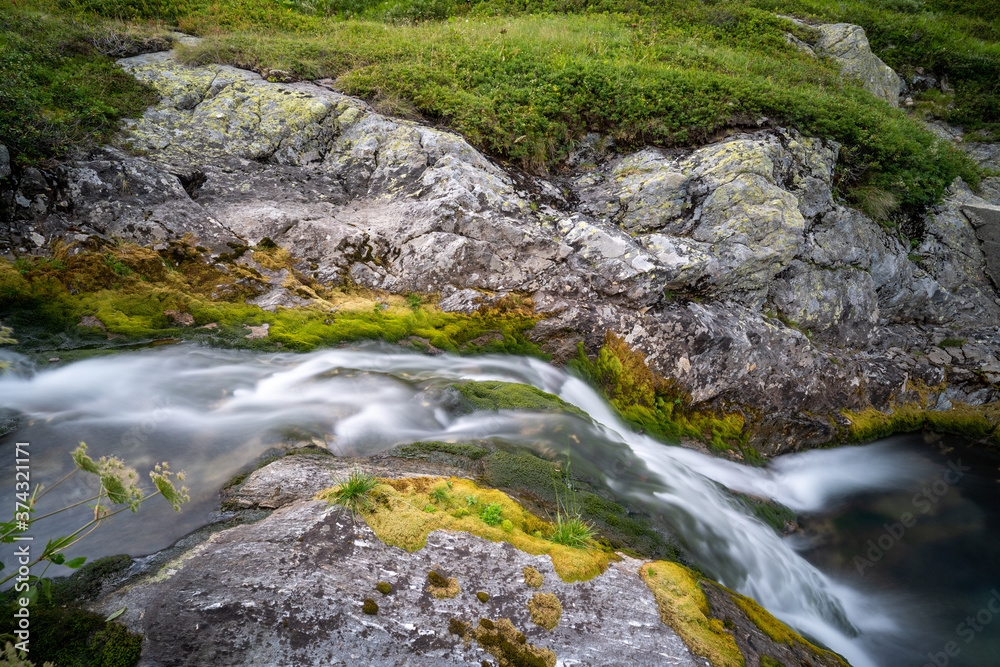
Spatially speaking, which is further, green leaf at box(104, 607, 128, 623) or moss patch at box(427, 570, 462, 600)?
moss patch at box(427, 570, 462, 600)

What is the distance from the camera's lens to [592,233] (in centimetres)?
972

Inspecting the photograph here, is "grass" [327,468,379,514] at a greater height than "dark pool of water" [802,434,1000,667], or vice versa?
"grass" [327,468,379,514]

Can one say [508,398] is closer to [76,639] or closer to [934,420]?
[76,639]

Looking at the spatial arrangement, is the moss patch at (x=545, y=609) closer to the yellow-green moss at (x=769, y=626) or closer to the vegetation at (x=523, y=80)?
the yellow-green moss at (x=769, y=626)

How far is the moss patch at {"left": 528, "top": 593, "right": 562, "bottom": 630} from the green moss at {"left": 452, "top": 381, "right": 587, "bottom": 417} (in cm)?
297

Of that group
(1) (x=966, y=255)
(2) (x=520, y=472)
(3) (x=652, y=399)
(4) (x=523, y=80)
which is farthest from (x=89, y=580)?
(1) (x=966, y=255)

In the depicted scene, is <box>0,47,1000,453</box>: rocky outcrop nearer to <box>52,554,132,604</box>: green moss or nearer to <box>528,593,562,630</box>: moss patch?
<box>52,554,132,604</box>: green moss

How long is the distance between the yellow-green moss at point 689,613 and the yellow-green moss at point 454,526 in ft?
1.43

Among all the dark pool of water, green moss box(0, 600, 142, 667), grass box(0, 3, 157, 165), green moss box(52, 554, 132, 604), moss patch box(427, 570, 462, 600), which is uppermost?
grass box(0, 3, 157, 165)

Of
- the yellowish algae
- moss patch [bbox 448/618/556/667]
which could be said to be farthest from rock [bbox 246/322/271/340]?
the yellowish algae

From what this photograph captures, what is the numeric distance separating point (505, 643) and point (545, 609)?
418 mm

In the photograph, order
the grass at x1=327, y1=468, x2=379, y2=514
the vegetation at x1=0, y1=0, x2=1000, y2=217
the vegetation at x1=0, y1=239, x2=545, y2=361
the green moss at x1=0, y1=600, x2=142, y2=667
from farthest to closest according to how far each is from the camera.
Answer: the vegetation at x1=0, y1=0, x2=1000, y2=217 → the vegetation at x1=0, y1=239, x2=545, y2=361 → the grass at x1=327, y1=468, x2=379, y2=514 → the green moss at x1=0, y1=600, x2=142, y2=667

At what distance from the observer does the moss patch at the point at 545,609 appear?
318cm

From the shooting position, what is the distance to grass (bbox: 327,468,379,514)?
371cm
